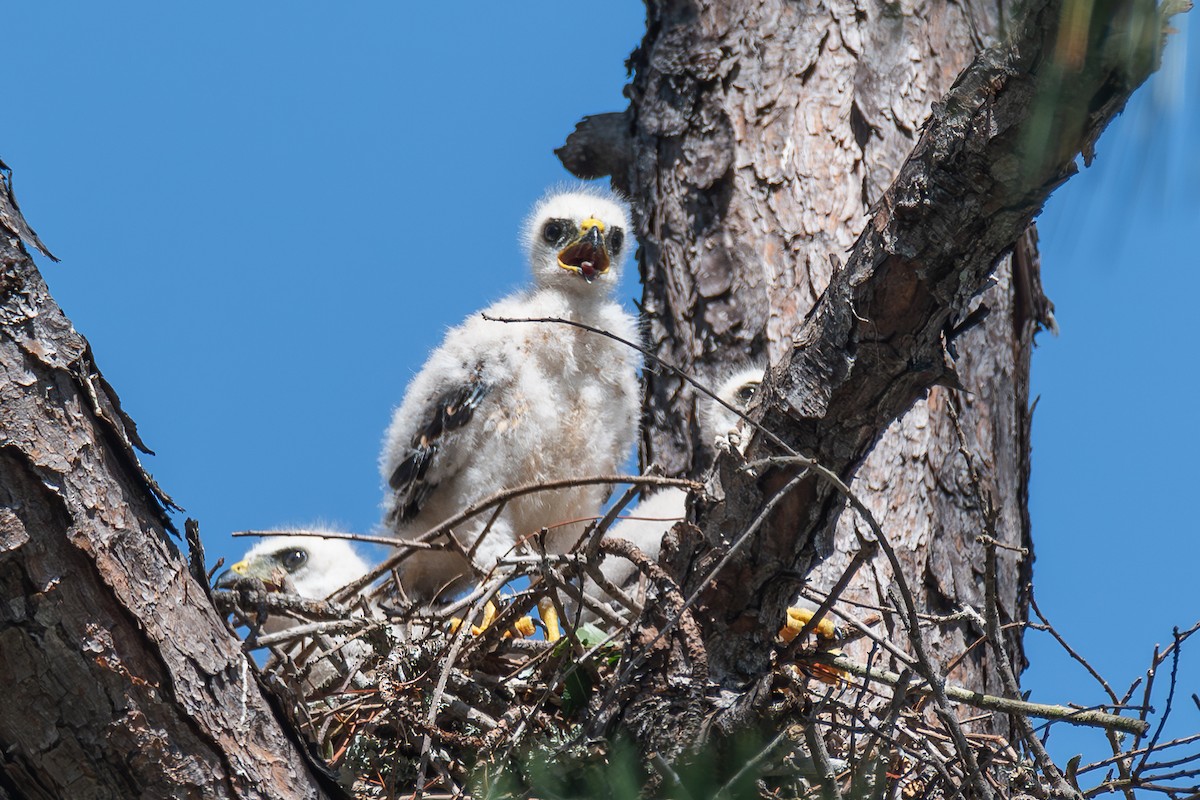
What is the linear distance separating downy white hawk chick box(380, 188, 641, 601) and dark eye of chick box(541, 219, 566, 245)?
97mm

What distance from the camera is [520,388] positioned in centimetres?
404

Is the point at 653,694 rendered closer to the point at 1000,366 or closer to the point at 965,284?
the point at 965,284

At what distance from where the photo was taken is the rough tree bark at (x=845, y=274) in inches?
83.2

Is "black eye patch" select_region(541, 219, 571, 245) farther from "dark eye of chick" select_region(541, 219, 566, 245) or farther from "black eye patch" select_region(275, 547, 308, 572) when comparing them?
"black eye patch" select_region(275, 547, 308, 572)

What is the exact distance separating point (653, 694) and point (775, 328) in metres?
1.89

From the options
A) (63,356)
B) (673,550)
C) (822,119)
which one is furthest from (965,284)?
(822,119)

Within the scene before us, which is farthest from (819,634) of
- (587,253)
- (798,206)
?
(587,253)

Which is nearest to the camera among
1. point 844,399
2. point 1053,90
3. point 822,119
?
point 1053,90

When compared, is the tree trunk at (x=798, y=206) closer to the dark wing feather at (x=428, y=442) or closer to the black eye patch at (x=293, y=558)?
the dark wing feather at (x=428, y=442)

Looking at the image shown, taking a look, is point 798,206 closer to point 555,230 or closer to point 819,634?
point 555,230

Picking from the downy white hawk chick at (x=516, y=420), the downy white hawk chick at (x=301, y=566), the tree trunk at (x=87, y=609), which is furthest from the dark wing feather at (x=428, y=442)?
the tree trunk at (x=87, y=609)

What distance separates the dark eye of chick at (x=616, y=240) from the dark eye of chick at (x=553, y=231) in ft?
0.54

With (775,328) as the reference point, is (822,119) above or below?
above

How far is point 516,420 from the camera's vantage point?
402 centimetres
